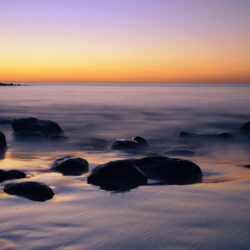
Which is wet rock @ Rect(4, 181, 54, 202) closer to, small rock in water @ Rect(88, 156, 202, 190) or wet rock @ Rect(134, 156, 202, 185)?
small rock in water @ Rect(88, 156, 202, 190)

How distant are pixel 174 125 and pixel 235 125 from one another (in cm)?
349

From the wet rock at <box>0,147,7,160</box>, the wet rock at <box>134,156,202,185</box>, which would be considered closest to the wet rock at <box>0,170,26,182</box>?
the wet rock at <box>134,156,202,185</box>

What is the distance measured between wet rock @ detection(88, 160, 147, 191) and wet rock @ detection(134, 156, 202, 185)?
1.84 ft

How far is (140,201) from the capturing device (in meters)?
6.75

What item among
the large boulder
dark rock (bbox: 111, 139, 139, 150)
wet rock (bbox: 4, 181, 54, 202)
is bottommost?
wet rock (bbox: 4, 181, 54, 202)

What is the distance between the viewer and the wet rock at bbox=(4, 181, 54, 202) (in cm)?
669

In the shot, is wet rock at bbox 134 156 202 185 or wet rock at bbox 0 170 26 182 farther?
wet rock at bbox 134 156 202 185

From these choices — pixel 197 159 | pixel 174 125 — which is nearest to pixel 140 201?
pixel 197 159

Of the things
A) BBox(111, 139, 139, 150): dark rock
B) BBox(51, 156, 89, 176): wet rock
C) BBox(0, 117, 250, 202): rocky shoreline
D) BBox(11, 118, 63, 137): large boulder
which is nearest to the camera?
BBox(0, 117, 250, 202): rocky shoreline

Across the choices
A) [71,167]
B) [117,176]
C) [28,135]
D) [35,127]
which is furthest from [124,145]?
[35,127]

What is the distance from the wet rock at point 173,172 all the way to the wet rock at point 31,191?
253 centimetres

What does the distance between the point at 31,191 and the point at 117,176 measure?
192 cm

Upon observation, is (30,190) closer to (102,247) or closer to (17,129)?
(102,247)

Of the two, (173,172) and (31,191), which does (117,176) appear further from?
(31,191)
